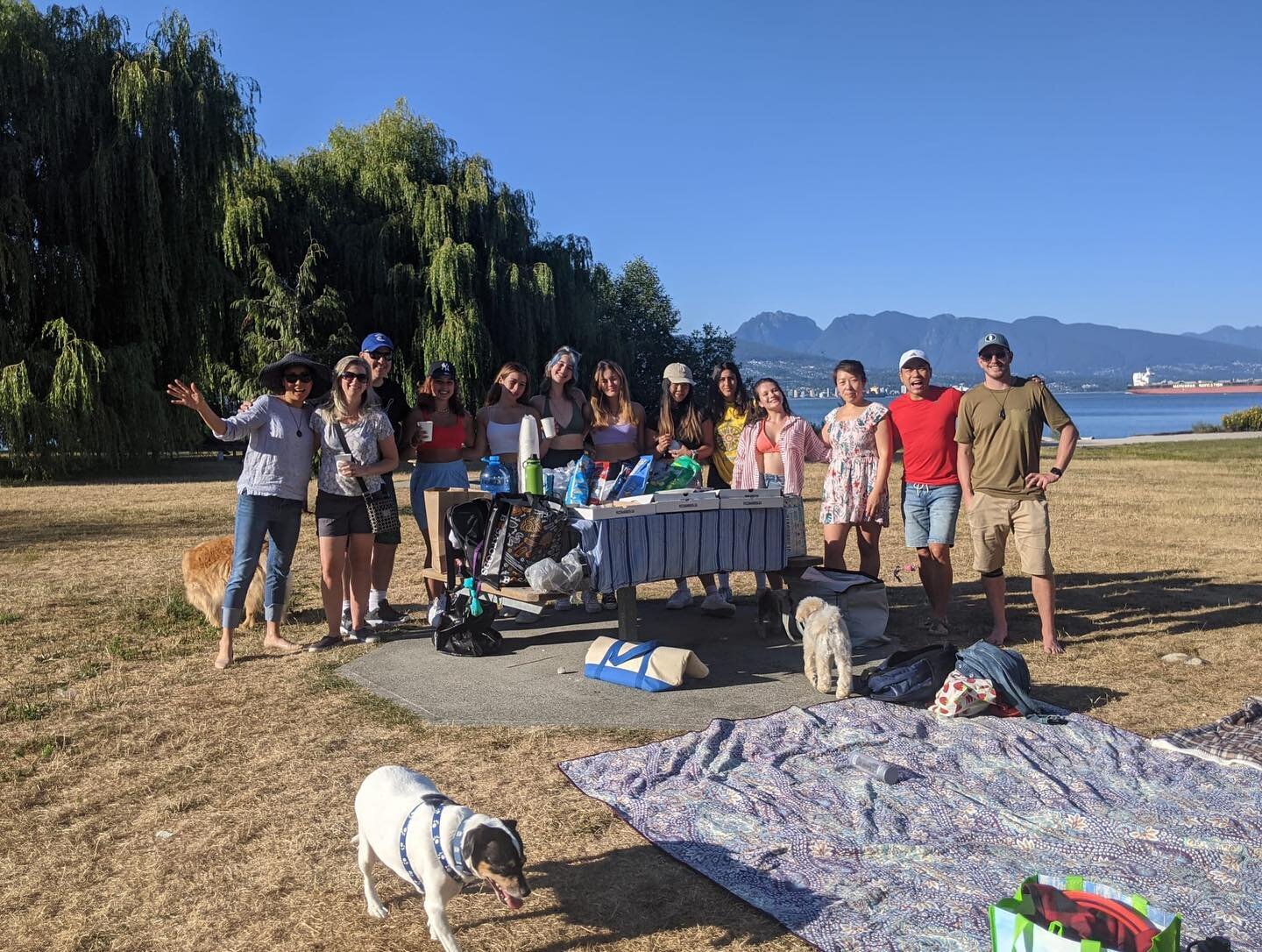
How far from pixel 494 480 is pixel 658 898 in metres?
→ 3.50

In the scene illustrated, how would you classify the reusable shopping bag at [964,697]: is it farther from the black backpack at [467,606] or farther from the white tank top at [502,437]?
the white tank top at [502,437]

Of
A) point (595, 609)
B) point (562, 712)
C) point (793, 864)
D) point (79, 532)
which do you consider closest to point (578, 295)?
point (79, 532)

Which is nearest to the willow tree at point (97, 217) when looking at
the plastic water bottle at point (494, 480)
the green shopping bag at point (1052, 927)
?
the plastic water bottle at point (494, 480)

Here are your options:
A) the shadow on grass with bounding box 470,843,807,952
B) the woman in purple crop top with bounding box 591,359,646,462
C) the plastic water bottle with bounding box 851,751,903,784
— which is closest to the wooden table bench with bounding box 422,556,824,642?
the woman in purple crop top with bounding box 591,359,646,462

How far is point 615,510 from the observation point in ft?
18.0

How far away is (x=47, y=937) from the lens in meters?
2.97

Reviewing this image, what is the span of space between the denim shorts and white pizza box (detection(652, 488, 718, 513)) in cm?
130

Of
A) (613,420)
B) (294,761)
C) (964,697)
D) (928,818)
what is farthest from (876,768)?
(613,420)

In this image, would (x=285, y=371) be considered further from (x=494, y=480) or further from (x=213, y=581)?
(x=213, y=581)

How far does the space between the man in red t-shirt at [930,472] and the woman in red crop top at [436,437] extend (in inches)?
109

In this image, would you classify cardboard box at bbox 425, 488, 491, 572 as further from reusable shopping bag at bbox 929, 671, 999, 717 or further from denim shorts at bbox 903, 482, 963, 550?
reusable shopping bag at bbox 929, 671, 999, 717

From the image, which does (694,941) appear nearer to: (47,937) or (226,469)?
(47,937)

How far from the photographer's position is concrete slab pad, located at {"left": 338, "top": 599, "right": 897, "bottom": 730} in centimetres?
492

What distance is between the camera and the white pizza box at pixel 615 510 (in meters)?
5.44
